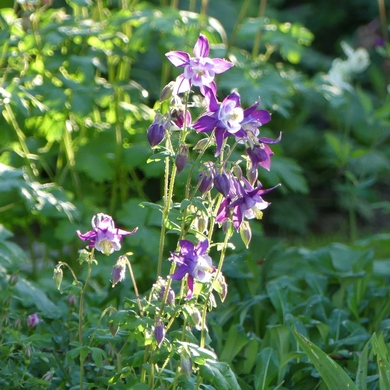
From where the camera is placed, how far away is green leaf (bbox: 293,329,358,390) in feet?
5.69

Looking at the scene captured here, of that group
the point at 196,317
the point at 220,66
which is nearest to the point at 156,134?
the point at 220,66

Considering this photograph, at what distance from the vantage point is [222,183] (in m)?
1.43

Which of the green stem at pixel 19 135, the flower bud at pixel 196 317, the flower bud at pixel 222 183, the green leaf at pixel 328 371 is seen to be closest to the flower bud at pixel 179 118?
the flower bud at pixel 222 183

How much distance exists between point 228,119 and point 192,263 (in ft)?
0.94

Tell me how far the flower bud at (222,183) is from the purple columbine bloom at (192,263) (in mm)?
133

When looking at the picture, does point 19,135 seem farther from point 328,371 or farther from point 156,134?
point 328,371

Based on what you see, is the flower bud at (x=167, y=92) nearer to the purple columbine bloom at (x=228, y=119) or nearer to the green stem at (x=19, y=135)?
the purple columbine bloom at (x=228, y=119)

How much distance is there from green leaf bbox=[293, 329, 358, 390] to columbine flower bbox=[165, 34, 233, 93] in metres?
0.66

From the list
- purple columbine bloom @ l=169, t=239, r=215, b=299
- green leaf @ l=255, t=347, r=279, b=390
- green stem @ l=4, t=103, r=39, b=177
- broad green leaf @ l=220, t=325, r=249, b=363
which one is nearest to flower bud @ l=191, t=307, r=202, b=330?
purple columbine bloom @ l=169, t=239, r=215, b=299

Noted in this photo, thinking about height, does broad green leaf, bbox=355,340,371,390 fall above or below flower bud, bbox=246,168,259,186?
below

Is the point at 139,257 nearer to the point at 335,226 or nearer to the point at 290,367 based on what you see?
the point at 290,367

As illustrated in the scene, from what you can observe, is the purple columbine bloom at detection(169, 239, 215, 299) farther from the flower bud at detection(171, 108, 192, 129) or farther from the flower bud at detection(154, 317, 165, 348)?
the flower bud at detection(171, 108, 192, 129)

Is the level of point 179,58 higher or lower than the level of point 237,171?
higher

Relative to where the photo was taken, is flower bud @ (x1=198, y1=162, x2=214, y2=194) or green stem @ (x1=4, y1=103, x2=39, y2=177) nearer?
flower bud @ (x1=198, y1=162, x2=214, y2=194)
